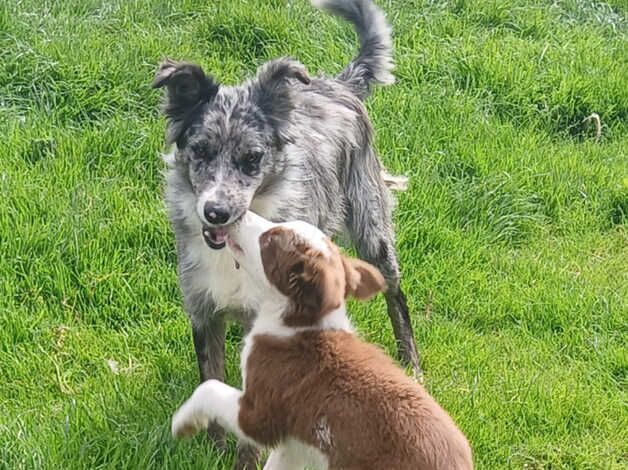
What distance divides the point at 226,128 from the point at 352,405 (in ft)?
4.36

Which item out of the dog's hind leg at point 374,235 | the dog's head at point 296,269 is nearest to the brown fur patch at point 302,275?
the dog's head at point 296,269

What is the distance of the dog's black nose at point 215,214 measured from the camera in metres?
3.76

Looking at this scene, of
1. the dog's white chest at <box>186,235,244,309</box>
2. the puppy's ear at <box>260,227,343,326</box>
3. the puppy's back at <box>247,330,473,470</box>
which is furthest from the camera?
the dog's white chest at <box>186,235,244,309</box>

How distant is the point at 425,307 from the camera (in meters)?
5.24

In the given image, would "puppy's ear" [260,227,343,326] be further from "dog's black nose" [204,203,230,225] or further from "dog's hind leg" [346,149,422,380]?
"dog's hind leg" [346,149,422,380]

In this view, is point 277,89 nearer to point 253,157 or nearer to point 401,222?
point 253,157

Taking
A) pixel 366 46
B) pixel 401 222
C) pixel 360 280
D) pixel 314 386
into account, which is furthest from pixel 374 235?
pixel 314 386

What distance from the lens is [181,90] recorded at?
410 centimetres

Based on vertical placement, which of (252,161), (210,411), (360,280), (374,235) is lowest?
(374,235)

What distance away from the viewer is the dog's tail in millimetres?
5215

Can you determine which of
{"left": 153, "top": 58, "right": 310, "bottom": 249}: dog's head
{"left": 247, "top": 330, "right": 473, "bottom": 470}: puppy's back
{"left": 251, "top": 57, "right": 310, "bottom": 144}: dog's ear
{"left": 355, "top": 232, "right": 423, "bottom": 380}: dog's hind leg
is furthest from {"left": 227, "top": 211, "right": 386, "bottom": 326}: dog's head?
{"left": 355, "top": 232, "right": 423, "bottom": 380}: dog's hind leg

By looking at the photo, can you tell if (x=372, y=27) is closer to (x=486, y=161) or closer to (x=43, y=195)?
(x=486, y=161)

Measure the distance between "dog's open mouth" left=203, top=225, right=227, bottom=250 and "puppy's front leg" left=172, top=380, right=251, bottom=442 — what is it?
0.56 meters

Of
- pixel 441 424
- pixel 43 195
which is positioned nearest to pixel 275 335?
pixel 441 424
